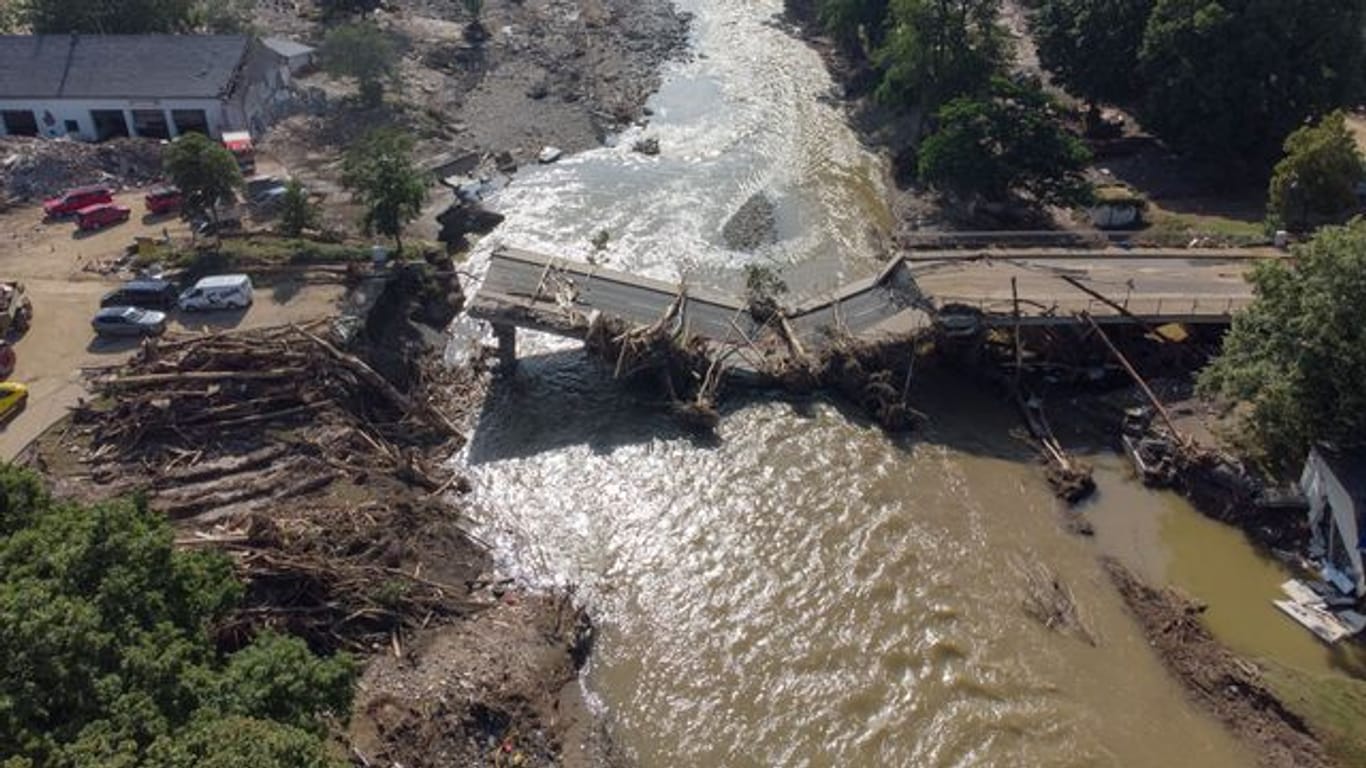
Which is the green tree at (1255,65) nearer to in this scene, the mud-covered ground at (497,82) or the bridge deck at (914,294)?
the bridge deck at (914,294)

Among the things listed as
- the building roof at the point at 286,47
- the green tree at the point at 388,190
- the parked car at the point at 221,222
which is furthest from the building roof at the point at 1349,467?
the building roof at the point at 286,47

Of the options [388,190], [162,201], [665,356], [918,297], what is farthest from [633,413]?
[162,201]

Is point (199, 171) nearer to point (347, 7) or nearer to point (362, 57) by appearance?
point (362, 57)

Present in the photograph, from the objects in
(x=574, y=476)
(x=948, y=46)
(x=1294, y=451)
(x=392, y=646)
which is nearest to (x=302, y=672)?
(x=392, y=646)

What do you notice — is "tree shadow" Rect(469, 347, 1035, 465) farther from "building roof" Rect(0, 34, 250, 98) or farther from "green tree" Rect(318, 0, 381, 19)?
"green tree" Rect(318, 0, 381, 19)

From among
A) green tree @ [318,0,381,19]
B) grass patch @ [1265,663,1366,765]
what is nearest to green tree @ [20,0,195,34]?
green tree @ [318,0,381,19]
